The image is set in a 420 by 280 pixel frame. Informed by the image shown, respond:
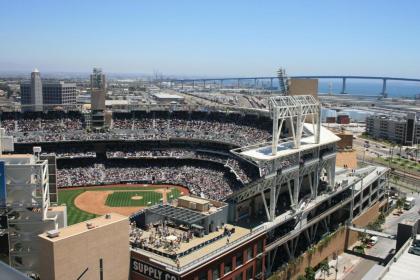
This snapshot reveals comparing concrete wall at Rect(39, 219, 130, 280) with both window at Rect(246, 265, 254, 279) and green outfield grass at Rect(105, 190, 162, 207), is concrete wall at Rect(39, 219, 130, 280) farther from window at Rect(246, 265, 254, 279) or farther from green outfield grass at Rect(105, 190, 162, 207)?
green outfield grass at Rect(105, 190, 162, 207)

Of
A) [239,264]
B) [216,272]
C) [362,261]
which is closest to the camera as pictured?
[216,272]

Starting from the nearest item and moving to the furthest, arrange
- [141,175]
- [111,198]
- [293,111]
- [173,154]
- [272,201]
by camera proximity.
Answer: [272,201], [293,111], [111,198], [141,175], [173,154]

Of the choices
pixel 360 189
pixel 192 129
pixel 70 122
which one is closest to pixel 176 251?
pixel 360 189

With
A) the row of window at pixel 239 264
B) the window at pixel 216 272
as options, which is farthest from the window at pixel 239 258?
the window at pixel 216 272

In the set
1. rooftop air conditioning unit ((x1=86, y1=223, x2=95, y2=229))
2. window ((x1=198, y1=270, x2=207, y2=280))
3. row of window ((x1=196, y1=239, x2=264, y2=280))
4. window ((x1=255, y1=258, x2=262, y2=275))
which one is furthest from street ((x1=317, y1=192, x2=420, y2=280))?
rooftop air conditioning unit ((x1=86, y1=223, x2=95, y2=229))

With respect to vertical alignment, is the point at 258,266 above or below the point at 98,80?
below

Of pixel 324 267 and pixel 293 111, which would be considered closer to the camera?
pixel 324 267

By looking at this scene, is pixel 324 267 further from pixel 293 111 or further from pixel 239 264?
pixel 293 111

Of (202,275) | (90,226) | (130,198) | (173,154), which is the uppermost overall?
(90,226)

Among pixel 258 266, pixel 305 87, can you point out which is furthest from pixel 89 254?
pixel 305 87
